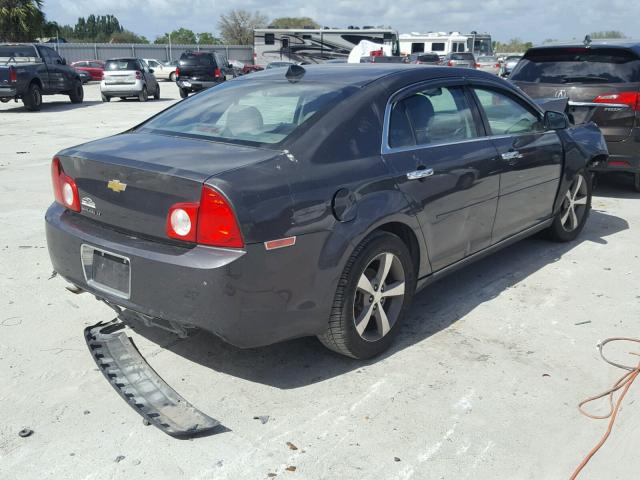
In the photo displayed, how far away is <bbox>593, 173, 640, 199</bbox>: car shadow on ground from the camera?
8.02 m

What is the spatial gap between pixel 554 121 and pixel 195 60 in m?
21.9

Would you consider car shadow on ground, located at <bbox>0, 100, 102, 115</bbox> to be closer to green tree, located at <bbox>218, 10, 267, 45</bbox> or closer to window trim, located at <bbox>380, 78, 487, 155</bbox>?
window trim, located at <bbox>380, 78, 487, 155</bbox>

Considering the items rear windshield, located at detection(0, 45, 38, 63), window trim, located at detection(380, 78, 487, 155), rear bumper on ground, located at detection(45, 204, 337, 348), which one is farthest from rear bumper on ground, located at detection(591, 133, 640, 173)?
rear windshield, located at detection(0, 45, 38, 63)

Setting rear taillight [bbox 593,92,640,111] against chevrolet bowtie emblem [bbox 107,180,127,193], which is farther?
rear taillight [bbox 593,92,640,111]

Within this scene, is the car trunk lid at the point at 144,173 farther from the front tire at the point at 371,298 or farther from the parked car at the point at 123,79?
the parked car at the point at 123,79

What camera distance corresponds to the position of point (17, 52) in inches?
731

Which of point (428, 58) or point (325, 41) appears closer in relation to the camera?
point (428, 58)

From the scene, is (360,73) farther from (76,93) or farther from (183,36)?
→ (183,36)

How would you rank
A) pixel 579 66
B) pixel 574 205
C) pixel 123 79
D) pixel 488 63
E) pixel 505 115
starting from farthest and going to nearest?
1. pixel 488 63
2. pixel 123 79
3. pixel 579 66
4. pixel 574 205
5. pixel 505 115

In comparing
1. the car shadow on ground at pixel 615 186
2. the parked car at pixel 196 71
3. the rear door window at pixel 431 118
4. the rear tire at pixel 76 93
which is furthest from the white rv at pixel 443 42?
the rear door window at pixel 431 118

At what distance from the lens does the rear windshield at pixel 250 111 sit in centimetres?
353

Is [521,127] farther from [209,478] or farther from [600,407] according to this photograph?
[209,478]

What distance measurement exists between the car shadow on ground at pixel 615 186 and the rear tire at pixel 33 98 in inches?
621

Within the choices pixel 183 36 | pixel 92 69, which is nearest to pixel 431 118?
pixel 92 69
